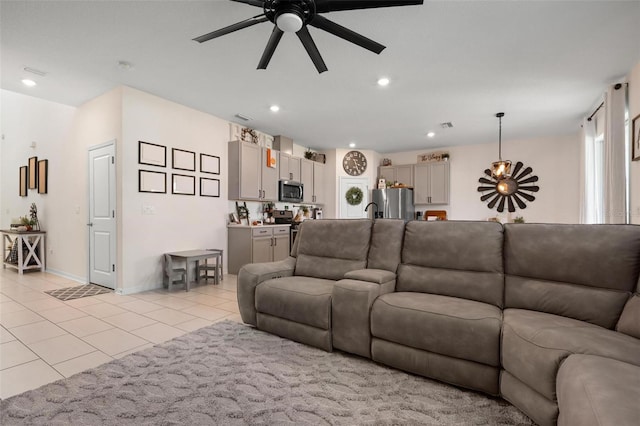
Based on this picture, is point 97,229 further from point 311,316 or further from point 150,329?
point 311,316

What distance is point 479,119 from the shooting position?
5227 mm

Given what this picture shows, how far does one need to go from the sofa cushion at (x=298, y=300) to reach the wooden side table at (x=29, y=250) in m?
5.21

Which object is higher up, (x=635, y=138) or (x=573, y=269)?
(x=635, y=138)

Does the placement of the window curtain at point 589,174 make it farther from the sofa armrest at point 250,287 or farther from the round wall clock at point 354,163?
the sofa armrest at point 250,287

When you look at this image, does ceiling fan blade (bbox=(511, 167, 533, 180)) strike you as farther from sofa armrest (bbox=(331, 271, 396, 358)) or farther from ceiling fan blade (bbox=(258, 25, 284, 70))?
ceiling fan blade (bbox=(258, 25, 284, 70))

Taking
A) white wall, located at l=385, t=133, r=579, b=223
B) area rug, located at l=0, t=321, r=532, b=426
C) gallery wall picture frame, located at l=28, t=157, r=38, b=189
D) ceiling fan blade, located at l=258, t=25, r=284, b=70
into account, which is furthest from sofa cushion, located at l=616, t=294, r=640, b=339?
gallery wall picture frame, located at l=28, t=157, r=38, b=189

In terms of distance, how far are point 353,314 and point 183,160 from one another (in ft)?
12.5

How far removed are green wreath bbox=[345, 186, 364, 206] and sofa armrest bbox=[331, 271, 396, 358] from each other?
531cm

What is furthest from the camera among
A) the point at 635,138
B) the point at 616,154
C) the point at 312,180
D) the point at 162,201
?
the point at 312,180

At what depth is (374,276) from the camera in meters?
2.29

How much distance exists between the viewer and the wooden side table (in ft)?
16.9

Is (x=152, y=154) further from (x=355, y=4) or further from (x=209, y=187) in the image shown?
(x=355, y=4)

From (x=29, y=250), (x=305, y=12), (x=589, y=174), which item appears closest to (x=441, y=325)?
(x=305, y=12)

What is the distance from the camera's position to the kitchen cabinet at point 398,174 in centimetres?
751
